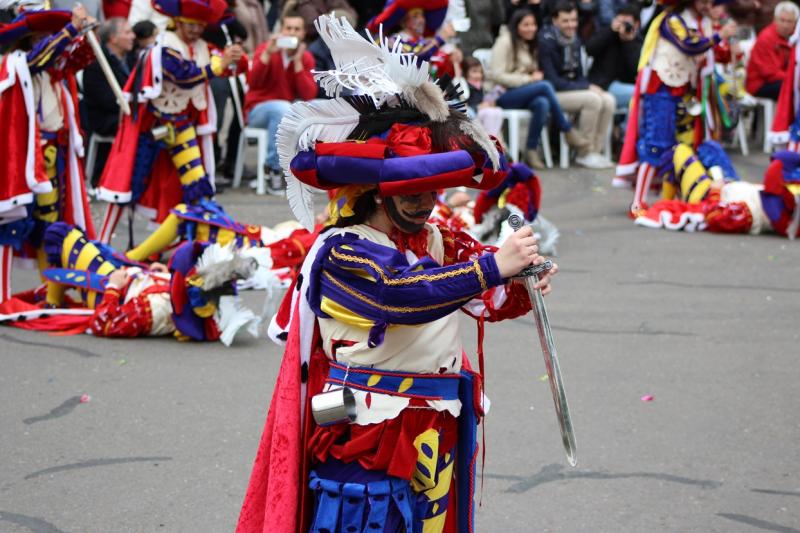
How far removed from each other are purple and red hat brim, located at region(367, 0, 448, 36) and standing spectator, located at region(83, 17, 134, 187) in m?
2.50

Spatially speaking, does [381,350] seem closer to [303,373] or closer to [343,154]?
[303,373]

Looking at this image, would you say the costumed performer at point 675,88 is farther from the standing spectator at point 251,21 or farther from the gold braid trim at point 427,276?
the gold braid trim at point 427,276

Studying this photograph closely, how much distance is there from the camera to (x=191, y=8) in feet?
24.7

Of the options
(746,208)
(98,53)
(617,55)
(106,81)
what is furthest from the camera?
(617,55)

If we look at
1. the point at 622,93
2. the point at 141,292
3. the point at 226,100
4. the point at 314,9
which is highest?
the point at 314,9

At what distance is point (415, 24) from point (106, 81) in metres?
2.93

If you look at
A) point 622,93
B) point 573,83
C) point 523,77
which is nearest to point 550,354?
point 523,77

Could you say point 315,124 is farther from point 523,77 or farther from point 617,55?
point 617,55

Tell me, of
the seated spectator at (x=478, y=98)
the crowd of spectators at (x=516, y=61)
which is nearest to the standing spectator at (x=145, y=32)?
the crowd of spectators at (x=516, y=61)

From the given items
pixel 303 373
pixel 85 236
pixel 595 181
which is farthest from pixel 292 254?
pixel 595 181

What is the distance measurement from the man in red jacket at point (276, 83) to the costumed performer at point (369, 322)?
25.7 feet

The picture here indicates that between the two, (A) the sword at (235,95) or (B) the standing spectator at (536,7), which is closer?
(A) the sword at (235,95)

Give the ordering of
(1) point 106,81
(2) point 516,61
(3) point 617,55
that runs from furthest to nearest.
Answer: (3) point 617,55, (2) point 516,61, (1) point 106,81

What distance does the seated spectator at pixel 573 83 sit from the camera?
12648 millimetres
